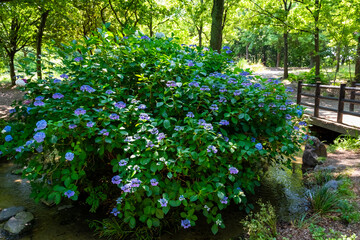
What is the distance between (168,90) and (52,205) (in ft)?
9.53

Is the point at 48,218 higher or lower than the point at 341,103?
lower

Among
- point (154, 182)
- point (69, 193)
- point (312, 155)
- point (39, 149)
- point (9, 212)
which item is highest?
point (39, 149)

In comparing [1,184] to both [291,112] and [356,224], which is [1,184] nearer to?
[291,112]

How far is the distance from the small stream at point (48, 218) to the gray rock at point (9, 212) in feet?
0.64

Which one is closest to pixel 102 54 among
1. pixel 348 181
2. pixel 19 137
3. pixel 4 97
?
pixel 19 137

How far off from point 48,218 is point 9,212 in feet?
1.92

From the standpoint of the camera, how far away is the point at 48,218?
3795 millimetres

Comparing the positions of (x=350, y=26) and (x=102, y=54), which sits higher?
(x=350, y=26)

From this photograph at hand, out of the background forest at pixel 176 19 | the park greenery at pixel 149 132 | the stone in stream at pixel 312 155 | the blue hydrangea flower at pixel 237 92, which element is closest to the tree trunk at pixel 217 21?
the background forest at pixel 176 19

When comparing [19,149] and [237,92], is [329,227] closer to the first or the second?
[237,92]

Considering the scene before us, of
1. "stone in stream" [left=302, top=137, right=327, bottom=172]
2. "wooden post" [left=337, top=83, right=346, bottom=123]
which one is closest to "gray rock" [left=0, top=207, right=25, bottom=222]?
"stone in stream" [left=302, top=137, right=327, bottom=172]

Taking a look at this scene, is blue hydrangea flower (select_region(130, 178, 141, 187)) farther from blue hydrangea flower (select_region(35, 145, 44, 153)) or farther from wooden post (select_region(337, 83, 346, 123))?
wooden post (select_region(337, 83, 346, 123))

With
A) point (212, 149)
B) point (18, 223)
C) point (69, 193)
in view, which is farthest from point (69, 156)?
point (18, 223)

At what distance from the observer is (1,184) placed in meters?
5.05
